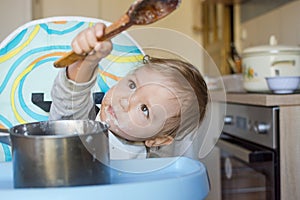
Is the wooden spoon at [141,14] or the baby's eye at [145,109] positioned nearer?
the wooden spoon at [141,14]

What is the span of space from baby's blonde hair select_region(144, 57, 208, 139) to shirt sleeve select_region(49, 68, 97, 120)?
11 centimetres

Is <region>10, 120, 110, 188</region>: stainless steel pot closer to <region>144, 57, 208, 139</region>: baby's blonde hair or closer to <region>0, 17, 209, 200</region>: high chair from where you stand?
<region>0, 17, 209, 200</region>: high chair

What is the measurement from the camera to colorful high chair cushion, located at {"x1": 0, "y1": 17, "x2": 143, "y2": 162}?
2.37ft

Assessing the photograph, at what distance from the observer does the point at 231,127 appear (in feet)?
4.65

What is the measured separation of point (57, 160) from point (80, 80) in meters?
0.15

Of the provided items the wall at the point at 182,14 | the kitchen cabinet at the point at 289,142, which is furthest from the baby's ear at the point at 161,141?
the wall at the point at 182,14

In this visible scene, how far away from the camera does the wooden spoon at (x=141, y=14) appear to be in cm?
38

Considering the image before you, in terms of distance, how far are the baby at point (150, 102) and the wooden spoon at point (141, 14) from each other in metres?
0.14

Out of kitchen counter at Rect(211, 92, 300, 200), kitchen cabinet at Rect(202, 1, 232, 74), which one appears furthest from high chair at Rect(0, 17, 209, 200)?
kitchen cabinet at Rect(202, 1, 232, 74)

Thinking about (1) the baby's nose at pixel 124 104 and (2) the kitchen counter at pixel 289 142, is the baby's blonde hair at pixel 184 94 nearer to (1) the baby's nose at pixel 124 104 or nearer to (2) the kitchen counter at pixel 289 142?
(1) the baby's nose at pixel 124 104

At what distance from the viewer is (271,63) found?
1.24 metres

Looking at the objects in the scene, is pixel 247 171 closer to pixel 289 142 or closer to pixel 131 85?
pixel 289 142

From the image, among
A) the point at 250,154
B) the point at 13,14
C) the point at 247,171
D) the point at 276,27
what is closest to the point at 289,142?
the point at 250,154

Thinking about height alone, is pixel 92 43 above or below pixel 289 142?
above
